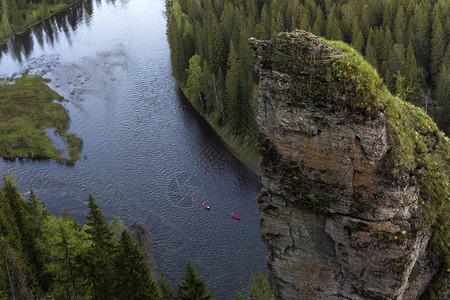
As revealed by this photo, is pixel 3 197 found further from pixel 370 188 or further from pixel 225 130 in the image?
pixel 370 188

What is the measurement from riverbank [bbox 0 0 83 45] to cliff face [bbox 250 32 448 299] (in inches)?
4899

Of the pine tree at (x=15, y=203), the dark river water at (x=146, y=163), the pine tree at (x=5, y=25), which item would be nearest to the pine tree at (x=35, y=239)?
the pine tree at (x=15, y=203)

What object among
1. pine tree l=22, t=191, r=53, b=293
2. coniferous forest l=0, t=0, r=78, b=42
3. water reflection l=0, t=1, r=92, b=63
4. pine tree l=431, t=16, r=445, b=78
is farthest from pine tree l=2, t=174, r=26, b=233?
coniferous forest l=0, t=0, r=78, b=42

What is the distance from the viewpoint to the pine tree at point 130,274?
38.0m

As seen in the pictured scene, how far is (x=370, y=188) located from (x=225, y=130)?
65565mm

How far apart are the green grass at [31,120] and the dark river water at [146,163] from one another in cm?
180

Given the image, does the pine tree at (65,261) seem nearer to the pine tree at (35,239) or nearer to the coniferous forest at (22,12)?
the pine tree at (35,239)

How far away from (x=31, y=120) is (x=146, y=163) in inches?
1141

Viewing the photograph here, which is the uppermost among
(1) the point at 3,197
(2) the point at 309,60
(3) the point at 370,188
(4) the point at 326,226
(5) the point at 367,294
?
(2) the point at 309,60

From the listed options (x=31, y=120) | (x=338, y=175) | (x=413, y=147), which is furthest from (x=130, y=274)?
(x=31, y=120)

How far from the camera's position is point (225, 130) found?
82.6 metres

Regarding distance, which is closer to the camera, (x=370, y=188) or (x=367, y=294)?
(x=370, y=188)

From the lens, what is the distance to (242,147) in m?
77.9

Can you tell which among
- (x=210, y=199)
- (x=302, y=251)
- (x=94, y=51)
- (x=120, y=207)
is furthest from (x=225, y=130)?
(x=302, y=251)
